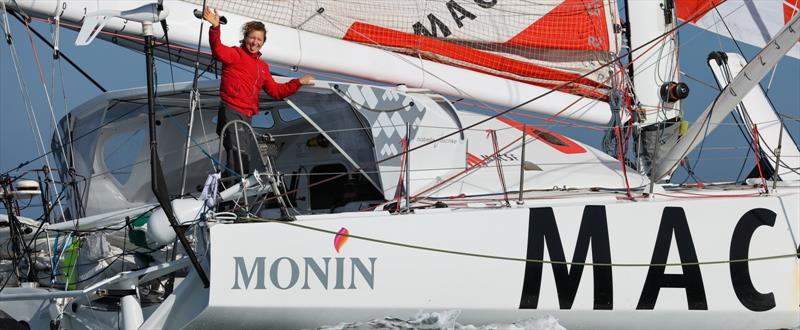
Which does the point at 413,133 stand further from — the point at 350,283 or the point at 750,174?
the point at 750,174

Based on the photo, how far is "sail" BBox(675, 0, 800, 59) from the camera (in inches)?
282

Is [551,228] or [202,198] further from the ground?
[202,198]

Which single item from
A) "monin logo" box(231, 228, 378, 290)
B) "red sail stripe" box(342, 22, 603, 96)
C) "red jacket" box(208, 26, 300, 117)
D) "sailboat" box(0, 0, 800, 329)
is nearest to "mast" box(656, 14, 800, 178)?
"sailboat" box(0, 0, 800, 329)

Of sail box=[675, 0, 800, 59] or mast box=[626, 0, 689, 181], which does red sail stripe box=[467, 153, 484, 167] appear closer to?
mast box=[626, 0, 689, 181]

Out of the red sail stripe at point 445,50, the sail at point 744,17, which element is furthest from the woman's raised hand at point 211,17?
the sail at point 744,17

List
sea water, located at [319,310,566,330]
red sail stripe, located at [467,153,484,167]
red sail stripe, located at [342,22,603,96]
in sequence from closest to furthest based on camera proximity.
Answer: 1. sea water, located at [319,310,566,330]
2. red sail stripe, located at [467,153,484,167]
3. red sail stripe, located at [342,22,603,96]

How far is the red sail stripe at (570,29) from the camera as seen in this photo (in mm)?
7012

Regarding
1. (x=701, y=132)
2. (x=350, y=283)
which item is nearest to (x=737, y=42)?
(x=701, y=132)

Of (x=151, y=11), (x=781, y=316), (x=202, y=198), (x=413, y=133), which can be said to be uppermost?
(x=151, y=11)

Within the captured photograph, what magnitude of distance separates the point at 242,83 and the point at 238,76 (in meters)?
0.04

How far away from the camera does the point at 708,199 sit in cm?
475

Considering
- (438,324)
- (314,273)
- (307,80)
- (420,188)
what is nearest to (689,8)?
(420,188)

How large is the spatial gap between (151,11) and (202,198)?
0.82 meters

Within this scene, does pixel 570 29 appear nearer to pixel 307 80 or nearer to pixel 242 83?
pixel 307 80
